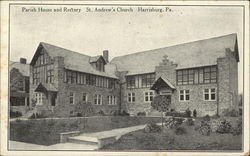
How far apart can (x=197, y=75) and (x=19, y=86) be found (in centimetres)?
605

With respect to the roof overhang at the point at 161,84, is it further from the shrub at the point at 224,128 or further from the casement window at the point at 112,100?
the shrub at the point at 224,128

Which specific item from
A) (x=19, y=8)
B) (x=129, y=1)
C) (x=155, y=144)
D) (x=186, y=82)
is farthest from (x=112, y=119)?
(x=19, y=8)

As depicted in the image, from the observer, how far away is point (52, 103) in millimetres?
8773

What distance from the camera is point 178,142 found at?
7.94 metres

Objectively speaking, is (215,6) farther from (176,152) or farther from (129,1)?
(176,152)

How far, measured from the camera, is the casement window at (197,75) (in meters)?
9.04

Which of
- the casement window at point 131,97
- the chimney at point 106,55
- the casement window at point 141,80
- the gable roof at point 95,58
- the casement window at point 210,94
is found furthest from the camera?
the casement window at point 141,80

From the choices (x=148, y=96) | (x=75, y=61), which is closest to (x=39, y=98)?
(x=75, y=61)

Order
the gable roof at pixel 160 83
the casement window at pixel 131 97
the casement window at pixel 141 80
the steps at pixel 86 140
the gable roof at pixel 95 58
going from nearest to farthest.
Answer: the steps at pixel 86 140 < the gable roof at pixel 95 58 < the gable roof at pixel 160 83 < the casement window at pixel 131 97 < the casement window at pixel 141 80

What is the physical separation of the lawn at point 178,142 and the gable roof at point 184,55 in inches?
93.1

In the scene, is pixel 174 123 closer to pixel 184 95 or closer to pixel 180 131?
pixel 180 131

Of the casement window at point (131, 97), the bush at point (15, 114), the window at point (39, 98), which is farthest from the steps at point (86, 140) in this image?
the casement window at point (131, 97)

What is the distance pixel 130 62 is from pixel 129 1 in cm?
238

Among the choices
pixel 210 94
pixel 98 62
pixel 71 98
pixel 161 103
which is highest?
pixel 98 62
